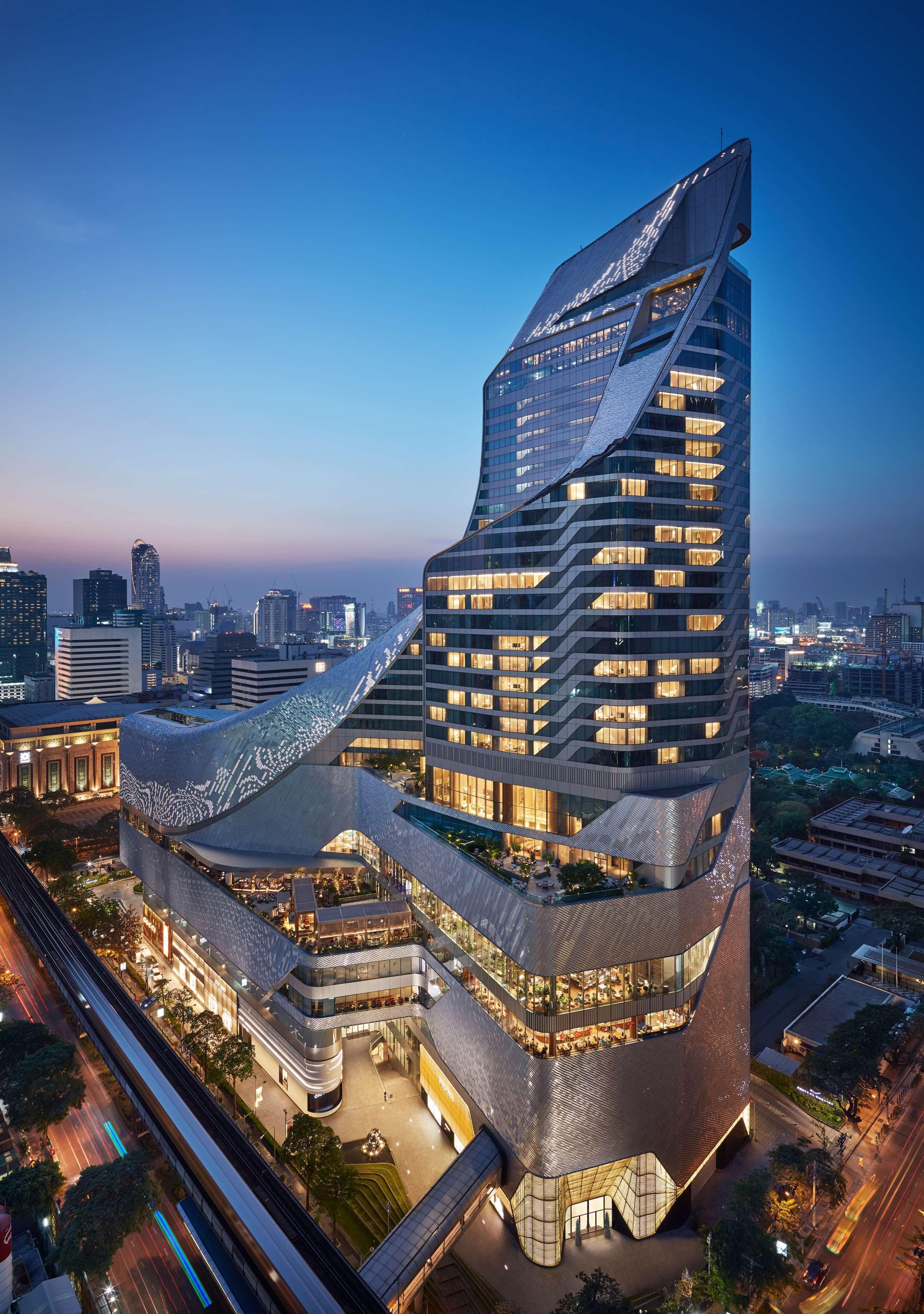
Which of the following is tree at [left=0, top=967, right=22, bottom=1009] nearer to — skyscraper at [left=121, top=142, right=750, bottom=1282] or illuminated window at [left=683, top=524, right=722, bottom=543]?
skyscraper at [left=121, top=142, right=750, bottom=1282]

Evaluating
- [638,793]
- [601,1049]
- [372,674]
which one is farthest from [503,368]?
[601,1049]

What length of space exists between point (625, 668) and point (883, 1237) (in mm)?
34874

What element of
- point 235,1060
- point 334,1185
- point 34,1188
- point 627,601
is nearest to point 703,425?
point 627,601

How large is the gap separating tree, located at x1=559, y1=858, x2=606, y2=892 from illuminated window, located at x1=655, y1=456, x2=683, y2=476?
994 inches

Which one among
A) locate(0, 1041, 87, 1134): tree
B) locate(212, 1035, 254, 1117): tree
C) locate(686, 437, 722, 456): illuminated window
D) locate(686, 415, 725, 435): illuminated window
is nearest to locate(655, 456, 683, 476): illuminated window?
locate(686, 437, 722, 456): illuminated window

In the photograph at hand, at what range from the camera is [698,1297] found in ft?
107

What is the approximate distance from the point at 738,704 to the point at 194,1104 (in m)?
45.9

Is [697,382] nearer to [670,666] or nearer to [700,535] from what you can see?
[700,535]

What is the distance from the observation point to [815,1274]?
35.2 meters

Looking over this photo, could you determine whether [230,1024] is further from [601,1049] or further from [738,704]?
[738,704]

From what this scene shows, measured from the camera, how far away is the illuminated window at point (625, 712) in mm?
42344

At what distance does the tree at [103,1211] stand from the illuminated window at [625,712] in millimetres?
37445

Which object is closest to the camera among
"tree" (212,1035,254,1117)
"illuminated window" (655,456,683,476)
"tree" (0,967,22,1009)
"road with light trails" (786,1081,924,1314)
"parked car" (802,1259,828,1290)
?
"road with light trails" (786,1081,924,1314)

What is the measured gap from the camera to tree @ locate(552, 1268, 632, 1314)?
29578mm
